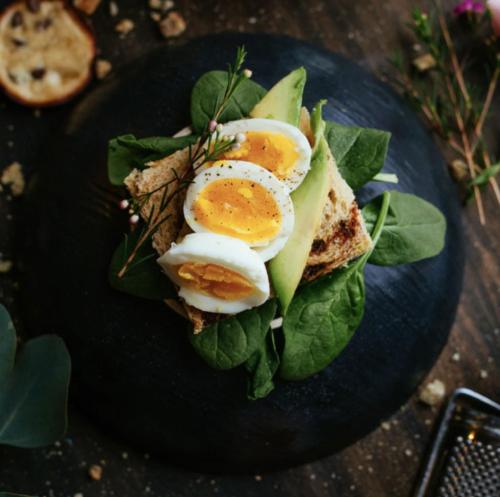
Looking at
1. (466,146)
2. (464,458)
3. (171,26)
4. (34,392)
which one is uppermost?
(171,26)

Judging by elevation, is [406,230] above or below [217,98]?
below

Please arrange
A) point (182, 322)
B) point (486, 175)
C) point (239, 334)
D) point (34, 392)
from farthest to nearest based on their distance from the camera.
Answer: point (486, 175)
point (34, 392)
point (182, 322)
point (239, 334)

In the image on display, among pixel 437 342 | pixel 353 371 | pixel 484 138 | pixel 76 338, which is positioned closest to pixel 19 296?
pixel 76 338

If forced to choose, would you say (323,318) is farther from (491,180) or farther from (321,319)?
(491,180)

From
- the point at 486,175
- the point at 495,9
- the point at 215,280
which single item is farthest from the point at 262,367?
the point at 495,9

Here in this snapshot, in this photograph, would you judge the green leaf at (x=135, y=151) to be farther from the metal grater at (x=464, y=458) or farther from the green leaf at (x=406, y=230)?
the metal grater at (x=464, y=458)

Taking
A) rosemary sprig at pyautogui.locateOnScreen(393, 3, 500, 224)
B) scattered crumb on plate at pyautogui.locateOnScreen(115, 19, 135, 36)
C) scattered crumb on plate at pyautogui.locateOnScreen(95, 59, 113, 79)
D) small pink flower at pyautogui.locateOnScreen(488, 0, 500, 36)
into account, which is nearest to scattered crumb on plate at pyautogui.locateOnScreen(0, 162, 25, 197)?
scattered crumb on plate at pyautogui.locateOnScreen(95, 59, 113, 79)

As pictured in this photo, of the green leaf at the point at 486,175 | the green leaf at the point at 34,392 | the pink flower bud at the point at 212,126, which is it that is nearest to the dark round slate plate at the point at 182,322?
the green leaf at the point at 34,392
